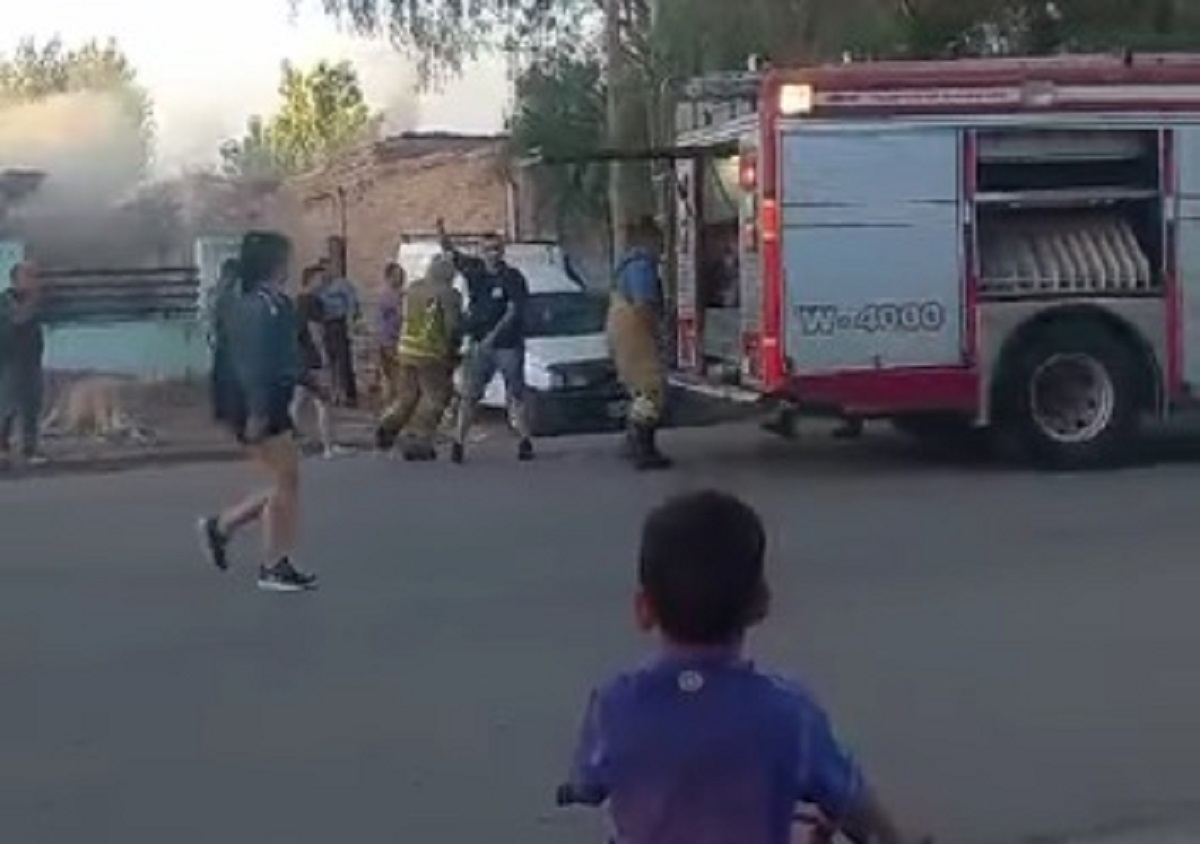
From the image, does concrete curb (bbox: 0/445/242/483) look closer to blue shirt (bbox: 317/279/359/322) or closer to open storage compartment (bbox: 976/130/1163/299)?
blue shirt (bbox: 317/279/359/322)

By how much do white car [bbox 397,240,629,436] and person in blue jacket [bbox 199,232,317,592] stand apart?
27.2 feet

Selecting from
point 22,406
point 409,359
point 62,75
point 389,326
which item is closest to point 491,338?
point 409,359

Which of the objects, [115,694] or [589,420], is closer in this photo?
[115,694]

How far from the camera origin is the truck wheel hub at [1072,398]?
1945cm

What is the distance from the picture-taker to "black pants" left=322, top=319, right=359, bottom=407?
97.0 ft

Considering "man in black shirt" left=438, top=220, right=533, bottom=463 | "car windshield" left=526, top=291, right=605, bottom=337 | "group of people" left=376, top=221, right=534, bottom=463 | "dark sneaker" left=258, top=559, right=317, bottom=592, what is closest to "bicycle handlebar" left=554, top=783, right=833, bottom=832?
"dark sneaker" left=258, top=559, right=317, bottom=592

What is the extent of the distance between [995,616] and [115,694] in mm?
3960

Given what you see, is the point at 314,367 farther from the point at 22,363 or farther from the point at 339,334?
the point at 339,334

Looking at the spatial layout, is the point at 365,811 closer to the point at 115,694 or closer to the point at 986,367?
the point at 115,694

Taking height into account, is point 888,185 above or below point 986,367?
above

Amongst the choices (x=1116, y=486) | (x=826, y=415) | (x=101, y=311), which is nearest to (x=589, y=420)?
(x=826, y=415)

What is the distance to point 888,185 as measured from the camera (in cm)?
1906

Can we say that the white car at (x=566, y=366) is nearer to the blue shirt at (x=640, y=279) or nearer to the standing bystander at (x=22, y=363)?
the blue shirt at (x=640, y=279)

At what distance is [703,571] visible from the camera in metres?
4.02
